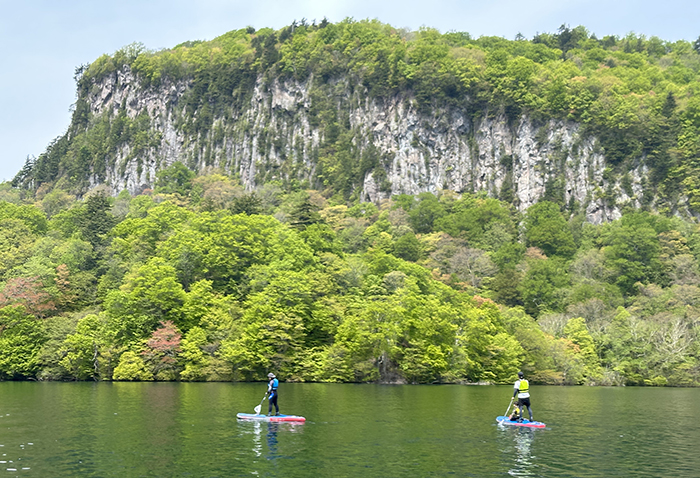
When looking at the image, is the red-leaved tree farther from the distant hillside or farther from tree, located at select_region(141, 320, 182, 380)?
the distant hillside

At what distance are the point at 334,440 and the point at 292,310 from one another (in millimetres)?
45593

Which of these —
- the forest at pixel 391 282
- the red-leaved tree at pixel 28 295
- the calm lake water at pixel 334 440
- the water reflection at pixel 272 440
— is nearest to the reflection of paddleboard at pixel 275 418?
the water reflection at pixel 272 440

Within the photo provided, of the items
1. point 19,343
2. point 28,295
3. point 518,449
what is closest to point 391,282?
point 28,295

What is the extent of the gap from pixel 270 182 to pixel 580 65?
93.1 m

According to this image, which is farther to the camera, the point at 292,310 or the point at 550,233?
the point at 550,233

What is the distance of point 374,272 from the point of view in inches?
3588

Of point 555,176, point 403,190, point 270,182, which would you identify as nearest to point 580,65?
point 555,176

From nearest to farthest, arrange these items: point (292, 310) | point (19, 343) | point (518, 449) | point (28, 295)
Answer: point (518, 449)
point (292, 310)
point (19, 343)
point (28, 295)

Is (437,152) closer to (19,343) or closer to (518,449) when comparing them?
(19,343)

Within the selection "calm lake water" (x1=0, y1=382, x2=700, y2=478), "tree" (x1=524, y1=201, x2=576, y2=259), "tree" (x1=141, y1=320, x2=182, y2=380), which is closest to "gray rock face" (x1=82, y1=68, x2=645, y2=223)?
"tree" (x1=524, y1=201, x2=576, y2=259)

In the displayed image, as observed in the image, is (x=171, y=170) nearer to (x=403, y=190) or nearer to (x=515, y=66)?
(x=403, y=190)

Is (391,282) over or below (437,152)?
below

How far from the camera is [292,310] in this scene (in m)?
73.9

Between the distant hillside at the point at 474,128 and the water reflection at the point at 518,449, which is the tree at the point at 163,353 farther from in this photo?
the distant hillside at the point at 474,128
